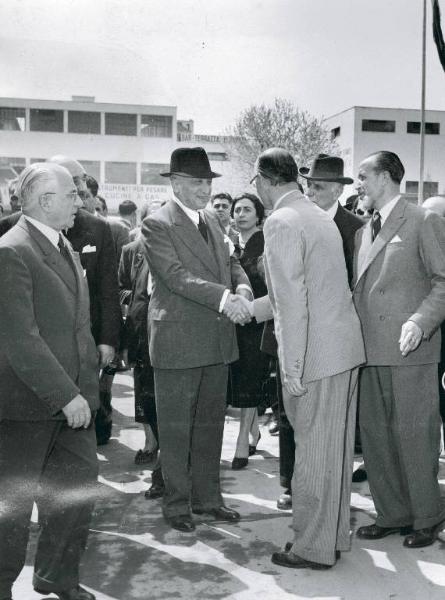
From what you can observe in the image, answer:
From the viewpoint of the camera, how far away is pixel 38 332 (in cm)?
330

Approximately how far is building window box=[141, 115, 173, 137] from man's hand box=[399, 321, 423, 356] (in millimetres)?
45503

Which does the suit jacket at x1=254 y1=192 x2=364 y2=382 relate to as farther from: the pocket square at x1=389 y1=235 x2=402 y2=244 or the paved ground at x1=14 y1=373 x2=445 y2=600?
the paved ground at x1=14 y1=373 x2=445 y2=600

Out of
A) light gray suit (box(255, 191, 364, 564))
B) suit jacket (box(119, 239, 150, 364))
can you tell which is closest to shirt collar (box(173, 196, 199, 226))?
suit jacket (box(119, 239, 150, 364))

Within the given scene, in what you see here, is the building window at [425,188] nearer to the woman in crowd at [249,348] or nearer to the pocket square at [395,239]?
the woman in crowd at [249,348]

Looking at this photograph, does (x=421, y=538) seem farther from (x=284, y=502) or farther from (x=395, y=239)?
(x=395, y=239)

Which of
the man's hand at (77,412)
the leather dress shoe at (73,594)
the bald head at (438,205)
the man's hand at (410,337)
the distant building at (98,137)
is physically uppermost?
the distant building at (98,137)

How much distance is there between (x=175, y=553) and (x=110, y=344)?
4.11 feet

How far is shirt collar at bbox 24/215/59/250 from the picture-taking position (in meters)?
3.50

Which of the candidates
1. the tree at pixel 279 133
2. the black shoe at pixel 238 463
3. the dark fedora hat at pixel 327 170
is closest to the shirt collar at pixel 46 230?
the dark fedora hat at pixel 327 170

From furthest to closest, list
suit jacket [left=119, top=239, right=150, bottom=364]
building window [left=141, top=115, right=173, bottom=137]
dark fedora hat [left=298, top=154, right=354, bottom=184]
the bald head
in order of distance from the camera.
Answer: building window [left=141, top=115, right=173, bottom=137] < suit jacket [left=119, top=239, right=150, bottom=364] < dark fedora hat [left=298, top=154, right=354, bottom=184] < the bald head

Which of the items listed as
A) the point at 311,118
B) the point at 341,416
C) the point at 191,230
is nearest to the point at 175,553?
the point at 341,416

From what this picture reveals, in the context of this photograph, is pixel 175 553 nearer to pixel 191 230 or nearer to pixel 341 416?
pixel 341 416

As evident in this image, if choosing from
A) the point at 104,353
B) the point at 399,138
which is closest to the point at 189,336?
the point at 104,353

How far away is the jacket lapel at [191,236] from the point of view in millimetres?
4781
